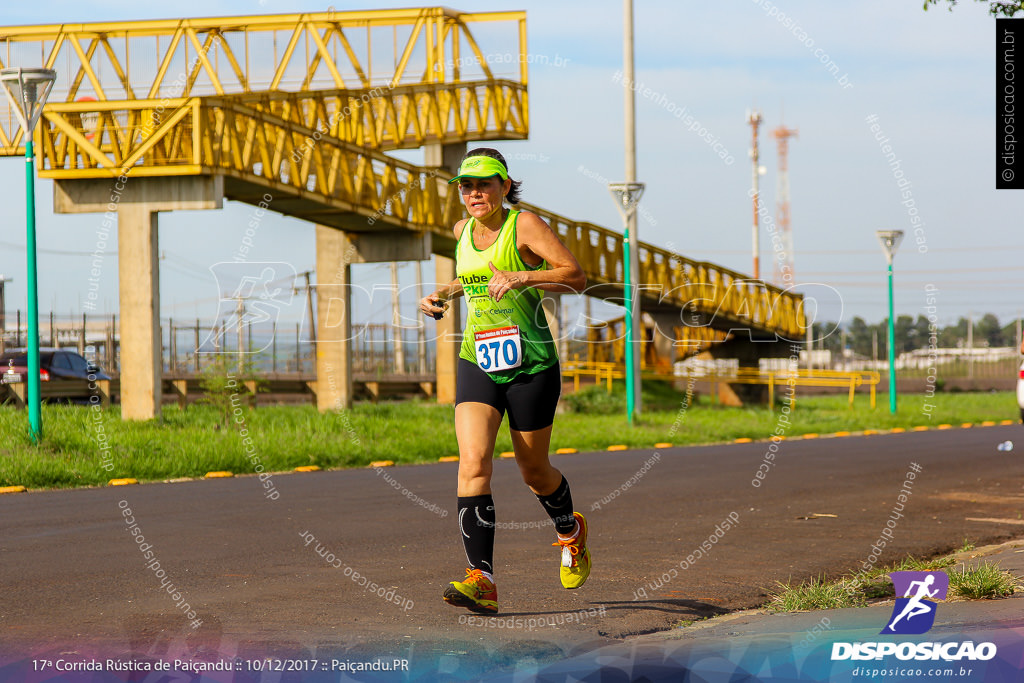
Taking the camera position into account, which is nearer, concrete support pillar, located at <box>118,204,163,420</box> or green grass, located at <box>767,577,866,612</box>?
green grass, located at <box>767,577,866,612</box>

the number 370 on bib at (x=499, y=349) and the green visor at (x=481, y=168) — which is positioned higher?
the green visor at (x=481, y=168)

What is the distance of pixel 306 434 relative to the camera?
19.6 m

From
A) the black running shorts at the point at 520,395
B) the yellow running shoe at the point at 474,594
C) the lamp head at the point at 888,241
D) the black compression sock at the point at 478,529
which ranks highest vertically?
the lamp head at the point at 888,241

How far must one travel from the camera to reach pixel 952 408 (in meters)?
35.5

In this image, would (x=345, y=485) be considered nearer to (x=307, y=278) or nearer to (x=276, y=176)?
(x=276, y=176)

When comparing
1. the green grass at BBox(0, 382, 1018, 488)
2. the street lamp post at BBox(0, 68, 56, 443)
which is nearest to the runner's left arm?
the green grass at BBox(0, 382, 1018, 488)

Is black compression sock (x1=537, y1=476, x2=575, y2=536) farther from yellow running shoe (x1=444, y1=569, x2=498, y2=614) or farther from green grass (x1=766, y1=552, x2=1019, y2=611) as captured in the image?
green grass (x1=766, y1=552, x2=1019, y2=611)

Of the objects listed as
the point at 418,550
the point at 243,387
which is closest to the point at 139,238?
the point at 243,387

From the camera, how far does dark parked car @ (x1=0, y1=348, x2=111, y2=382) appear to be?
2883 centimetres

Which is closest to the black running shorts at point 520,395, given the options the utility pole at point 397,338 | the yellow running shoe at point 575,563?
the yellow running shoe at point 575,563

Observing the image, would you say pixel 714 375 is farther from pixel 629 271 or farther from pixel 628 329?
pixel 629 271

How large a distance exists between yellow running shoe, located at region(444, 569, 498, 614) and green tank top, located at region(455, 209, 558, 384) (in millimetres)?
975

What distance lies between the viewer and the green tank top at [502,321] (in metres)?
6.18

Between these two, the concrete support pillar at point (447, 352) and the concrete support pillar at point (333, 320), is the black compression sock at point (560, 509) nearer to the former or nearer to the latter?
the concrete support pillar at point (333, 320)
